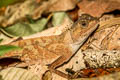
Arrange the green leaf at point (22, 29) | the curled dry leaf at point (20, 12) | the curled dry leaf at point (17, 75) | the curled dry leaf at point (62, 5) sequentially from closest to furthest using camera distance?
the curled dry leaf at point (17, 75)
the green leaf at point (22, 29)
the curled dry leaf at point (62, 5)
the curled dry leaf at point (20, 12)

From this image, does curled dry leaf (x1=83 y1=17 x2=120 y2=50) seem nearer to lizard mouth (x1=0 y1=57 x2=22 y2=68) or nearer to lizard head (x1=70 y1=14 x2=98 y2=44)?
lizard head (x1=70 y1=14 x2=98 y2=44)

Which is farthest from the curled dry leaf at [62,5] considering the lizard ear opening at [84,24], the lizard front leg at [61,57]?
the lizard ear opening at [84,24]

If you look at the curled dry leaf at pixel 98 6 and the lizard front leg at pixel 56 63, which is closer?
the lizard front leg at pixel 56 63

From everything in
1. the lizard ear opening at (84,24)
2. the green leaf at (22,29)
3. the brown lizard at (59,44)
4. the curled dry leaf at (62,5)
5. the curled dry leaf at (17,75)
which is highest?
the curled dry leaf at (62,5)

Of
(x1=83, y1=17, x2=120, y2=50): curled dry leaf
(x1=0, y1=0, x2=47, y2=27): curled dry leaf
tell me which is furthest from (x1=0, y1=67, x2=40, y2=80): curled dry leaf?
(x1=0, y1=0, x2=47, y2=27): curled dry leaf

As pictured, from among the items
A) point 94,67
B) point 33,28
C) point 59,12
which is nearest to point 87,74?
point 94,67

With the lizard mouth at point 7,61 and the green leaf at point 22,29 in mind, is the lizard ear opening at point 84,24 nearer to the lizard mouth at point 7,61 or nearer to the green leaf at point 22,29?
the lizard mouth at point 7,61
